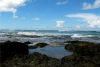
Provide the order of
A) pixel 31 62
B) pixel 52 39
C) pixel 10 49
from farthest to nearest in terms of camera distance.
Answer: pixel 52 39, pixel 10 49, pixel 31 62

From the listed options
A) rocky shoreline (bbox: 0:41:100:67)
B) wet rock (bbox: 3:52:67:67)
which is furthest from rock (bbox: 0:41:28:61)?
wet rock (bbox: 3:52:67:67)

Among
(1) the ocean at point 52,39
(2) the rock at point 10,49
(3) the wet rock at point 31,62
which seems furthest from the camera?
(1) the ocean at point 52,39

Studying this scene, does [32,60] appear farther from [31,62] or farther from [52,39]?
[52,39]

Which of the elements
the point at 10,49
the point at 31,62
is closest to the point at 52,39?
the point at 10,49

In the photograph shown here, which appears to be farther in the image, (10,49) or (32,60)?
(10,49)

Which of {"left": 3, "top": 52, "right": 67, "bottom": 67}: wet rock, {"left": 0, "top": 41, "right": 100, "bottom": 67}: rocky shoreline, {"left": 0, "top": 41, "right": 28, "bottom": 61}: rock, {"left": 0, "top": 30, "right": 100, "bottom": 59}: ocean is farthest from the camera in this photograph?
{"left": 0, "top": 30, "right": 100, "bottom": 59}: ocean

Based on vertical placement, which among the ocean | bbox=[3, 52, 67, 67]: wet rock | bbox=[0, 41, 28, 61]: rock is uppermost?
bbox=[0, 41, 28, 61]: rock

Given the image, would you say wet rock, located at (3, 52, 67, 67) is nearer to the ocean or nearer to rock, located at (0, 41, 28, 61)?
rock, located at (0, 41, 28, 61)

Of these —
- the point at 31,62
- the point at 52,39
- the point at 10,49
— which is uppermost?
the point at 10,49

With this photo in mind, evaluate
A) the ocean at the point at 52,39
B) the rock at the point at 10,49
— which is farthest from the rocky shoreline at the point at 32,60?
the ocean at the point at 52,39

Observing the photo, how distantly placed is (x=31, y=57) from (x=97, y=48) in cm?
589

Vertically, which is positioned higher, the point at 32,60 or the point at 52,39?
the point at 32,60

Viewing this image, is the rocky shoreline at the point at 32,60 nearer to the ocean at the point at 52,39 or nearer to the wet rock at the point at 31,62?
the wet rock at the point at 31,62

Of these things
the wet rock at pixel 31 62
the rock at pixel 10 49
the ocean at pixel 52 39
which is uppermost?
the rock at pixel 10 49
